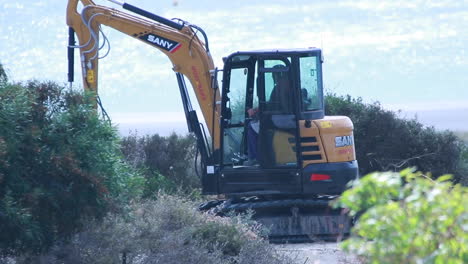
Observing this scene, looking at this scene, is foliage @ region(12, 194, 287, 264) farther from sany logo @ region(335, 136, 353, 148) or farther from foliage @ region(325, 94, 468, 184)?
foliage @ region(325, 94, 468, 184)

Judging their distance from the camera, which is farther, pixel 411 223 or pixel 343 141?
pixel 343 141

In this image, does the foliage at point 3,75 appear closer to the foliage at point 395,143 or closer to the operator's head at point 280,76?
the operator's head at point 280,76

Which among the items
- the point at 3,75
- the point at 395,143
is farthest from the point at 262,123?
the point at 395,143

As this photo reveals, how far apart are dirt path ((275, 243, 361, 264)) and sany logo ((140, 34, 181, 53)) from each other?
3.54 meters

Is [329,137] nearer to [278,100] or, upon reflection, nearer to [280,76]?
[278,100]

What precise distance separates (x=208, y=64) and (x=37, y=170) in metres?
5.58

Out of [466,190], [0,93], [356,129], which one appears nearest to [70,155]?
[0,93]

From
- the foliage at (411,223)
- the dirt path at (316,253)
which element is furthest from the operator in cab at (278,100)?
the foliage at (411,223)

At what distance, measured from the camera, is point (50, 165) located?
291 inches

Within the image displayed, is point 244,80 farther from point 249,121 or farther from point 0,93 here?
point 0,93

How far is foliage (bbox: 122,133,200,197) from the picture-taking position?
51.8 feet

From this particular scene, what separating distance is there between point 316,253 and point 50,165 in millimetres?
4323

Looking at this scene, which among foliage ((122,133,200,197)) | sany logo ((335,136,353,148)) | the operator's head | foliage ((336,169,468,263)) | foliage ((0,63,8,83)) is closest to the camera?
foliage ((336,169,468,263))

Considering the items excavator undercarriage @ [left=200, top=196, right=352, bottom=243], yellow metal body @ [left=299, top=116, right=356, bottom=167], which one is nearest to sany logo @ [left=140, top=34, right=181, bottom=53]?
yellow metal body @ [left=299, top=116, right=356, bottom=167]
